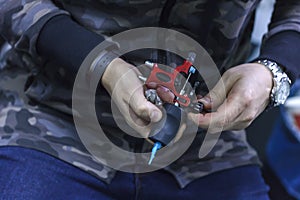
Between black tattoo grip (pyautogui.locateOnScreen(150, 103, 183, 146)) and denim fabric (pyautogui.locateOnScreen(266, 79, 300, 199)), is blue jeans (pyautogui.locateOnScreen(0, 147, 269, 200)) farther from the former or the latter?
denim fabric (pyautogui.locateOnScreen(266, 79, 300, 199))

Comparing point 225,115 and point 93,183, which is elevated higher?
point 225,115

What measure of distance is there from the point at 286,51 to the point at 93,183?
0.33 meters

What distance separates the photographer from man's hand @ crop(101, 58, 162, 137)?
608mm

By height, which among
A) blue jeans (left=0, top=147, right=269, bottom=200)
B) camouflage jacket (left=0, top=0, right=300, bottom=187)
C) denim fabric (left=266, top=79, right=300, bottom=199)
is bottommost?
denim fabric (left=266, top=79, right=300, bottom=199)

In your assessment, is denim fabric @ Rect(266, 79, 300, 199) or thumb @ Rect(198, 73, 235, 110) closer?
thumb @ Rect(198, 73, 235, 110)

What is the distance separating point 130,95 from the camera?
2.07ft

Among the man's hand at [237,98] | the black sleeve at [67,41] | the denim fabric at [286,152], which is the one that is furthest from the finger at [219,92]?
the denim fabric at [286,152]

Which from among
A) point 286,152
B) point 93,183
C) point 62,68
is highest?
point 62,68

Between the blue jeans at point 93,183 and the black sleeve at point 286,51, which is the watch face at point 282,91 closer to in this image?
the black sleeve at point 286,51

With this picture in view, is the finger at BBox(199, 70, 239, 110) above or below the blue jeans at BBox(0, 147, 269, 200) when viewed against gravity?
above

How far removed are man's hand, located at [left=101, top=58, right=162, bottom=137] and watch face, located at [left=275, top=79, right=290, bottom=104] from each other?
20 cm

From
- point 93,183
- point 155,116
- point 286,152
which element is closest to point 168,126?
point 155,116

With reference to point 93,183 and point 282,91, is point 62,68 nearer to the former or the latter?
point 93,183

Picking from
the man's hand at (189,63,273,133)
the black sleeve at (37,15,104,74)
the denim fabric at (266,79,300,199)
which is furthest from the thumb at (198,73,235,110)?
the denim fabric at (266,79,300,199)
